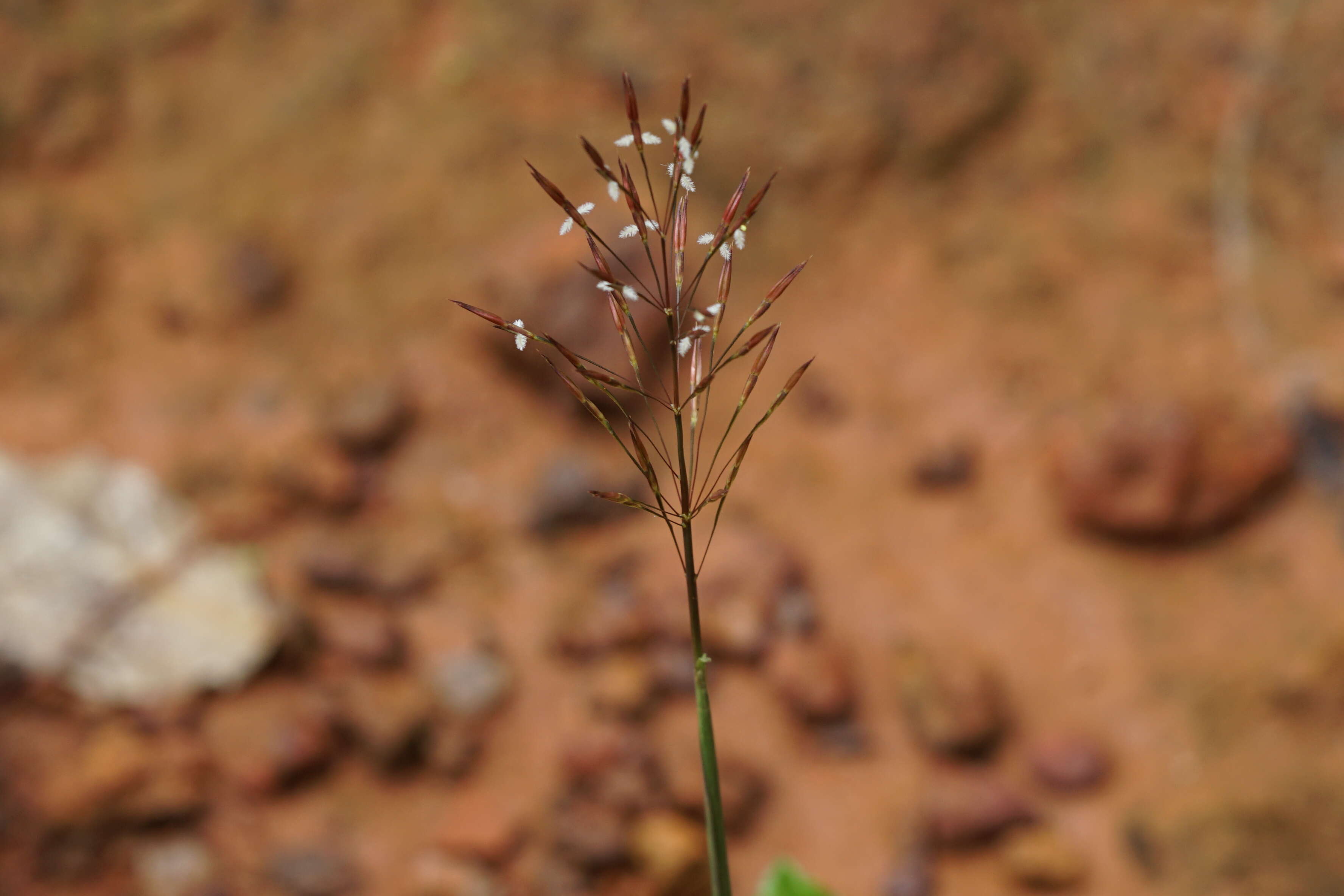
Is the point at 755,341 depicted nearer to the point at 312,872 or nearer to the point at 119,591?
the point at 312,872

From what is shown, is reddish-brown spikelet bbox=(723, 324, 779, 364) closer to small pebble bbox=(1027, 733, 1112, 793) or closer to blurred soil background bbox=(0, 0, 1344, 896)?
blurred soil background bbox=(0, 0, 1344, 896)

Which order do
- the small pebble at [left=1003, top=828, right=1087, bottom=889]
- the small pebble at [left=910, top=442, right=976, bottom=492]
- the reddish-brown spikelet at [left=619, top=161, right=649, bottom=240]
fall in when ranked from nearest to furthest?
the reddish-brown spikelet at [left=619, top=161, right=649, bottom=240] → the small pebble at [left=1003, top=828, right=1087, bottom=889] → the small pebble at [left=910, top=442, right=976, bottom=492]

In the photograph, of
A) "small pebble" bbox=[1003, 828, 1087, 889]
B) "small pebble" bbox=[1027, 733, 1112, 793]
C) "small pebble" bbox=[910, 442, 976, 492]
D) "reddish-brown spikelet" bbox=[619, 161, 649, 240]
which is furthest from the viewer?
"small pebble" bbox=[910, 442, 976, 492]

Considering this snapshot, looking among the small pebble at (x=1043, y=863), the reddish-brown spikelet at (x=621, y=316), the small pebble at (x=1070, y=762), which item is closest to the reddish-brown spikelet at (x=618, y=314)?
the reddish-brown spikelet at (x=621, y=316)

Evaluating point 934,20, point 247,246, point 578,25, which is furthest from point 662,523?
point 934,20

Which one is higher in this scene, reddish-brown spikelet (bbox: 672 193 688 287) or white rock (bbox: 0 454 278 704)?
white rock (bbox: 0 454 278 704)

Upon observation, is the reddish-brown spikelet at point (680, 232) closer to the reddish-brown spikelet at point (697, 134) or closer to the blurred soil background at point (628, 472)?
the reddish-brown spikelet at point (697, 134)

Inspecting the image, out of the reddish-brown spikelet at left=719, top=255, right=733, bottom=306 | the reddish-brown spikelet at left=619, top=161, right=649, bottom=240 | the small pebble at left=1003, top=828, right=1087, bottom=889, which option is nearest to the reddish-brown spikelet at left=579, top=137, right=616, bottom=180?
the reddish-brown spikelet at left=619, top=161, right=649, bottom=240

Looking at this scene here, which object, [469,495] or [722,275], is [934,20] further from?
[722,275]
